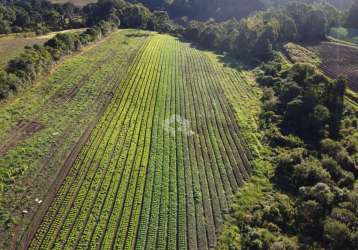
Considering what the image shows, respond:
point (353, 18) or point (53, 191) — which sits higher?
point (353, 18)

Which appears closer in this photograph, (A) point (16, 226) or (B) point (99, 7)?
(A) point (16, 226)

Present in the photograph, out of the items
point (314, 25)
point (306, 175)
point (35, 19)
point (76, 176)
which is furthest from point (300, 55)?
point (35, 19)

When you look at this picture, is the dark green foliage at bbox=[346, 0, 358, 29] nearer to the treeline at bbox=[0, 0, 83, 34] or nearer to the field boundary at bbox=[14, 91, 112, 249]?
the treeline at bbox=[0, 0, 83, 34]

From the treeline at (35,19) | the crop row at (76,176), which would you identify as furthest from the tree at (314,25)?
the treeline at (35,19)

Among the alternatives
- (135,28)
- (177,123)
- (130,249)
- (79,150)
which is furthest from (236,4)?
(130,249)

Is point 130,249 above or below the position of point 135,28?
below

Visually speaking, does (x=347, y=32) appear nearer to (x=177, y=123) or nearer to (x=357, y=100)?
(x=357, y=100)

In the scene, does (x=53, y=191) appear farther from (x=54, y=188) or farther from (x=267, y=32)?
(x=267, y=32)
